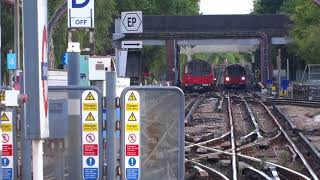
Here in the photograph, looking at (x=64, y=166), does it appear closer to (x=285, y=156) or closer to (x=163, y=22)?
(x=285, y=156)

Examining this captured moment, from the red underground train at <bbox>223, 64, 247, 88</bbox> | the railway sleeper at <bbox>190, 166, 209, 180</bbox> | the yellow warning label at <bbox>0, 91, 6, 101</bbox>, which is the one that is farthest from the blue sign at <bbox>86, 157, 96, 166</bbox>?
the red underground train at <bbox>223, 64, 247, 88</bbox>

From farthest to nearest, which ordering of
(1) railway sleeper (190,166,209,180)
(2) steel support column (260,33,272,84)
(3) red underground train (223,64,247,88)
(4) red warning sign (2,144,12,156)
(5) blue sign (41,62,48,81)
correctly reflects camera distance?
(3) red underground train (223,64,247,88) → (2) steel support column (260,33,272,84) → (1) railway sleeper (190,166,209,180) → (4) red warning sign (2,144,12,156) → (5) blue sign (41,62,48,81)

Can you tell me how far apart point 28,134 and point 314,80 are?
137 ft

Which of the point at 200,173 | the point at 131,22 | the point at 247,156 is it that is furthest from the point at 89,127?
the point at 131,22

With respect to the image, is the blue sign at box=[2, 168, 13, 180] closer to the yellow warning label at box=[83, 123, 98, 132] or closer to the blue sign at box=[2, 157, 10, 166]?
the blue sign at box=[2, 157, 10, 166]

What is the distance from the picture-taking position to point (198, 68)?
66.4 meters

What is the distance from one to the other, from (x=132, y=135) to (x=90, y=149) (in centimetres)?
49

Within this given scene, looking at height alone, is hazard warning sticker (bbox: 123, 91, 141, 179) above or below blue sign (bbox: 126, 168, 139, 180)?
above

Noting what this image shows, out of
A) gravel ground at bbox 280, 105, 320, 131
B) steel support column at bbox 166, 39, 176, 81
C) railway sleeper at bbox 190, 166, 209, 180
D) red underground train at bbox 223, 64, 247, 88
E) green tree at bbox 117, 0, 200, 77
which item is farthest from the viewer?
green tree at bbox 117, 0, 200, 77

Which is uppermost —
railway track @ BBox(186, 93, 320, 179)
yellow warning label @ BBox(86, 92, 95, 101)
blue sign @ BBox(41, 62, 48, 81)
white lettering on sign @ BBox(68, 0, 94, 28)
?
white lettering on sign @ BBox(68, 0, 94, 28)

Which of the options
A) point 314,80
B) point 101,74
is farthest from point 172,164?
point 314,80

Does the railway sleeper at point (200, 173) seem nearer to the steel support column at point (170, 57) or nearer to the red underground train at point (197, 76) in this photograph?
the red underground train at point (197, 76)

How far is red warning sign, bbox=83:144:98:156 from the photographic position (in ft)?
27.1

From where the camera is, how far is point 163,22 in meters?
73.6
